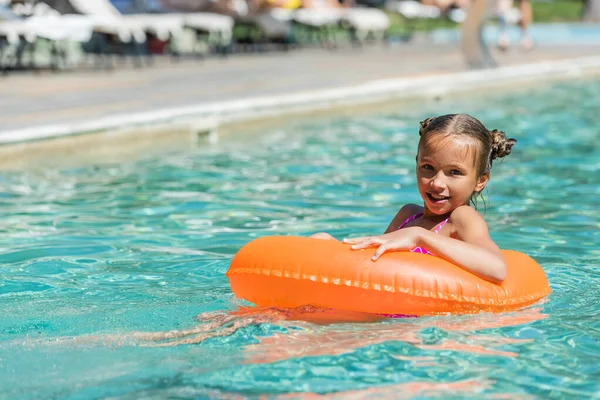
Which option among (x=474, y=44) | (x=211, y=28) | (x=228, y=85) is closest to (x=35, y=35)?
(x=228, y=85)

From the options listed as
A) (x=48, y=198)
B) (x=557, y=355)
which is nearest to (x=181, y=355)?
(x=557, y=355)

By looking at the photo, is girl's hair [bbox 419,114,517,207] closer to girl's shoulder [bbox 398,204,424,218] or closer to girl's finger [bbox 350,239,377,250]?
girl's shoulder [bbox 398,204,424,218]

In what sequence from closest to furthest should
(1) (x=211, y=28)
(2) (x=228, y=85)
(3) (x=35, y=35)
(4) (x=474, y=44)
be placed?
1. (2) (x=228, y=85)
2. (3) (x=35, y=35)
3. (4) (x=474, y=44)
4. (1) (x=211, y=28)

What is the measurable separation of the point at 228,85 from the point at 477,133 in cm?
796

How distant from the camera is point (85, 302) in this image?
4.40 meters

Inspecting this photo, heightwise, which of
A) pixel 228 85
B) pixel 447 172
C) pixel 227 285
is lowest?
pixel 227 285

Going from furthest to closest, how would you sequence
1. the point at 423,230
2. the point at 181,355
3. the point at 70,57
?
the point at 70,57, the point at 423,230, the point at 181,355

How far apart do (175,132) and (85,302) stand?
15.0ft

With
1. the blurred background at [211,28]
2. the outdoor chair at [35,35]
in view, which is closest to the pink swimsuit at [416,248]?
the blurred background at [211,28]

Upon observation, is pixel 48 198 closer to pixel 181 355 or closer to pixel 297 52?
pixel 181 355

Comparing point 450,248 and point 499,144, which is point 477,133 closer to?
point 499,144

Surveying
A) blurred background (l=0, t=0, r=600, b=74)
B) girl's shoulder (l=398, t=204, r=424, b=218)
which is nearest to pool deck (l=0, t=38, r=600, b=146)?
blurred background (l=0, t=0, r=600, b=74)

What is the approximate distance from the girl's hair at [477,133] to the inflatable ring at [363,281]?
448 mm

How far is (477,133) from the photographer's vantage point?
392 cm
